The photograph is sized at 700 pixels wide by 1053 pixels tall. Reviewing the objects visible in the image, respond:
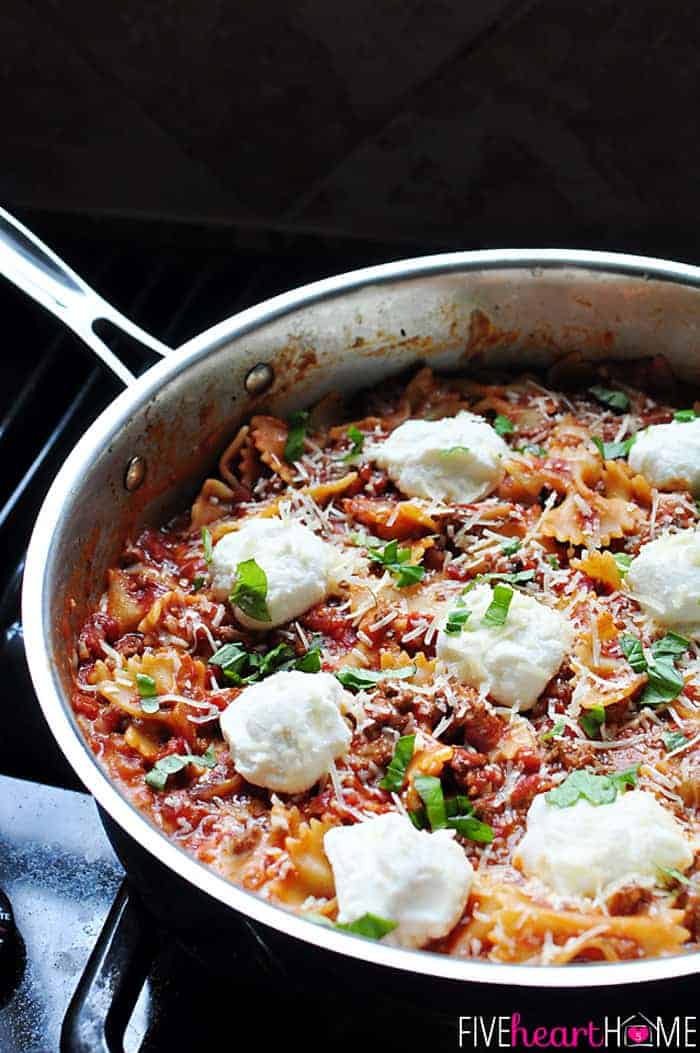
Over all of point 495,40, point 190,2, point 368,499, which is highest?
point 190,2


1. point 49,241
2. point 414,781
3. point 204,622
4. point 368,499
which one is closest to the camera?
point 414,781

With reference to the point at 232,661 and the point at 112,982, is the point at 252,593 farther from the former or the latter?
the point at 112,982

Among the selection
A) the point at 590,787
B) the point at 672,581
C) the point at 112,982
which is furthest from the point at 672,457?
the point at 112,982

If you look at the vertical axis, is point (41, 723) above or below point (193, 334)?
below

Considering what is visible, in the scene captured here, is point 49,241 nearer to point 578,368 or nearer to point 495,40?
point 495,40

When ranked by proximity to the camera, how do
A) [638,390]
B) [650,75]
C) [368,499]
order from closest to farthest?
1. [368,499]
2. [638,390]
3. [650,75]

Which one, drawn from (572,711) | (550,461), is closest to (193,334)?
(550,461)

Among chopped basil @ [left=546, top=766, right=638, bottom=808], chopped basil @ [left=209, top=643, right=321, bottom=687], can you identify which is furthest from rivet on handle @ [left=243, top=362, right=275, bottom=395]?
chopped basil @ [left=546, top=766, right=638, bottom=808]

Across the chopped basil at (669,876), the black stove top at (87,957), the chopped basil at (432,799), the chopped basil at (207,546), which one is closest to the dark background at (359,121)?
the black stove top at (87,957)
